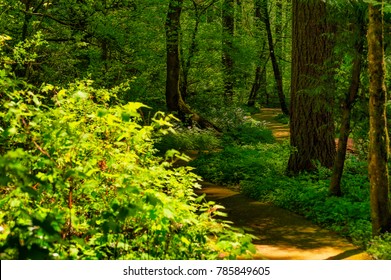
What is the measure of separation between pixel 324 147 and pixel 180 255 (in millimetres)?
7830

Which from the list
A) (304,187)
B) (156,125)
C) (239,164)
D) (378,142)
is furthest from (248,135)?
(156,125)

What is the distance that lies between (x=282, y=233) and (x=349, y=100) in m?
2.96

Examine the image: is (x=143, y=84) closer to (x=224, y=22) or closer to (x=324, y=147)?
(x=324, y=147)

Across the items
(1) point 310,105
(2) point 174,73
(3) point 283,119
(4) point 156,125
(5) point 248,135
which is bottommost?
(5) point 248,135

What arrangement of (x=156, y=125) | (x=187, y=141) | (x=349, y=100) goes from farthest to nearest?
(x=187, y=141)
(x=349, y=100)
(x=156, y=125)

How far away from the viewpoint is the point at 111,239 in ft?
14.7

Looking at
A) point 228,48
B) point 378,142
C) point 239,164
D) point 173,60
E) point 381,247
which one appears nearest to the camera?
point 381,247

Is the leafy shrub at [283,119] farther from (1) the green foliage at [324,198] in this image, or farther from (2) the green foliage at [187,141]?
(1) the green foliage at [324,198]

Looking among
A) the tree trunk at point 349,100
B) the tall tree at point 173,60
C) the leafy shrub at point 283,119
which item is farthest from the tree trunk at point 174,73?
the tree trunk at point 349,100

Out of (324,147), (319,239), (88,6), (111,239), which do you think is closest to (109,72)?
(88,6)

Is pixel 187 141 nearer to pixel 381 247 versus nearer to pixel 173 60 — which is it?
pixel 173 60

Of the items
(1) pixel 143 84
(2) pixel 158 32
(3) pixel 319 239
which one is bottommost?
(3) pixel 319 239

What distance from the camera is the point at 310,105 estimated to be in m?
11.3

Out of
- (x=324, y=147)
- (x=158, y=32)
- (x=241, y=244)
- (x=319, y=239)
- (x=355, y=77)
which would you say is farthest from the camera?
(x=158, y=32)
